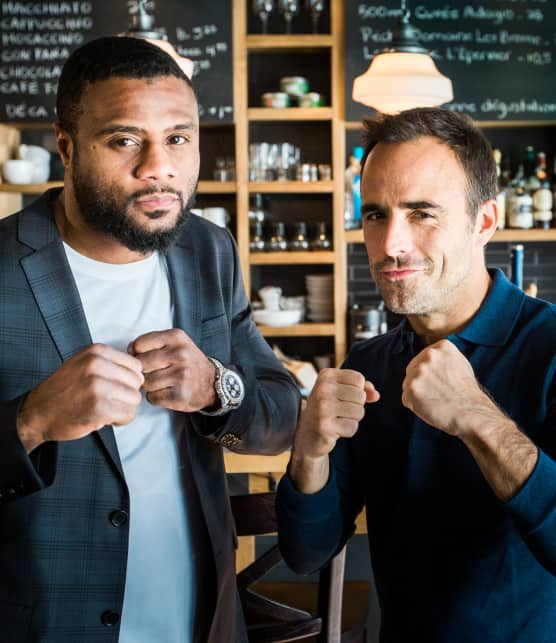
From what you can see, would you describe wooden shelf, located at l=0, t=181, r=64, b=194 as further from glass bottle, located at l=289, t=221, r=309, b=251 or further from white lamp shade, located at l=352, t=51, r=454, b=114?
white lamp shade, located at l=352, t=51, r=454, b=114

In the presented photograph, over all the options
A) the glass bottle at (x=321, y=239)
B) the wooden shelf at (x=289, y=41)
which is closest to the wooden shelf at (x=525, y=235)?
the glass bottle at (x=321, y=239)

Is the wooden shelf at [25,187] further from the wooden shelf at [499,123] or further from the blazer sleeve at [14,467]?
the blazer sleeve at [14,467]

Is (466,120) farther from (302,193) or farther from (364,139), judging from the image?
(302,193)

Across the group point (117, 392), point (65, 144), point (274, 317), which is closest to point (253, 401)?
point (117, 392)

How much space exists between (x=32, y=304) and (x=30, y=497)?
29 cm

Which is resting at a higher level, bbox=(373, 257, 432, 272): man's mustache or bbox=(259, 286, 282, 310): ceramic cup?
bbox=(373, 257, 432, 272): man's mustache

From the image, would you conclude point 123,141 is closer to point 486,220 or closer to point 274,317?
point 486,220

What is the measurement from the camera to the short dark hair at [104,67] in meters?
1.33

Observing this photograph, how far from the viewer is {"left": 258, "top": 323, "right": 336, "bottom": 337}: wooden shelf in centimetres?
407

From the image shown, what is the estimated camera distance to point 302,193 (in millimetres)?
4285

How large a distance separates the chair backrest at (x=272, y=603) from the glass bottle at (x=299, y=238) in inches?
95.3

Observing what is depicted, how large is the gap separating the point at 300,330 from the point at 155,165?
285 cm

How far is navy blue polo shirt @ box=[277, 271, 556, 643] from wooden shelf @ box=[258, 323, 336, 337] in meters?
2.63

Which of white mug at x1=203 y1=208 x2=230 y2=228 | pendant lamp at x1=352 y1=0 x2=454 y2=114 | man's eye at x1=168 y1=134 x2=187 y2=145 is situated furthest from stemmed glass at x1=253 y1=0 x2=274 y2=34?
man's eye at x1=168 y1=134 x2=187 y2=145
